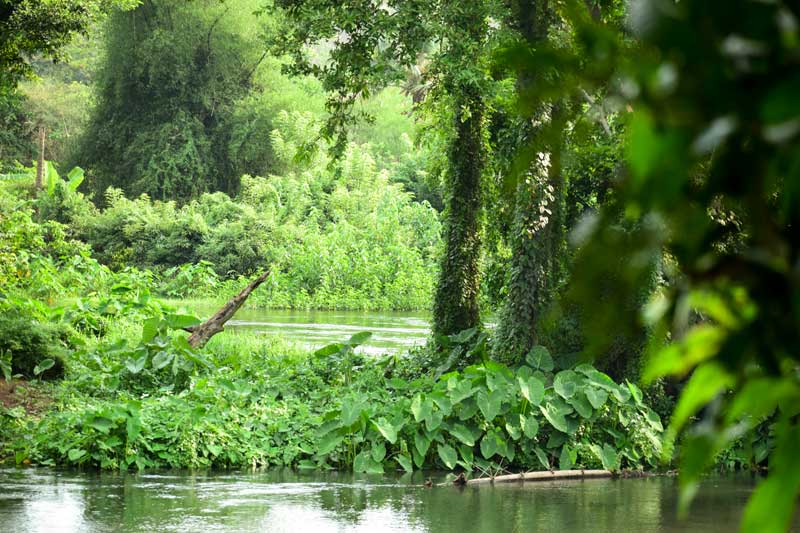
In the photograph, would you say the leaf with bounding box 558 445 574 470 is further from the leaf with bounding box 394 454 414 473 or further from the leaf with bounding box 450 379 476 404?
the leaf with bounding box 394 454 414 473

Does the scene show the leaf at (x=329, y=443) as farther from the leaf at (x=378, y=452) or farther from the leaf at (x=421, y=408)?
the leaf at (x=421, y=408)

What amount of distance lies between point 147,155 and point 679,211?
33940 mm

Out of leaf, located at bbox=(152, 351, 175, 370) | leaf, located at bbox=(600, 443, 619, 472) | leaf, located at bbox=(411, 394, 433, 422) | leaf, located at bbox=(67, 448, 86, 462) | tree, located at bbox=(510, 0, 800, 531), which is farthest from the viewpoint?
leaf, located at bbox=(152, 351, 175, 370)

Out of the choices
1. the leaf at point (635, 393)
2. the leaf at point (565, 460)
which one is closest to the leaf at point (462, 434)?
the leaf at point (565, 460)

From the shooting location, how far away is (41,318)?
1367cm

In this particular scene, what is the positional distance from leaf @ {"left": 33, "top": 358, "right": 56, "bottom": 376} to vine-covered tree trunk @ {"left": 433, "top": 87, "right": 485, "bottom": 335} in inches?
178

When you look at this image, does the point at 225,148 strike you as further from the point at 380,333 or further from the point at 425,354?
the point at 425,354

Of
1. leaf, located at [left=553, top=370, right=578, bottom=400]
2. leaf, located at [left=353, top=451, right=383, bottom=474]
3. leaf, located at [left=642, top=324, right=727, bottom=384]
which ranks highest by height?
leaf, located at [left=642, top=324, right=727, bottom=384]

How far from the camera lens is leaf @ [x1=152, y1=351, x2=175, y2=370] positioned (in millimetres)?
11047

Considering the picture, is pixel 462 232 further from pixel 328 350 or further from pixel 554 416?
pixel 554 416

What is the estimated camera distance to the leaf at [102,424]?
8680 millimetres

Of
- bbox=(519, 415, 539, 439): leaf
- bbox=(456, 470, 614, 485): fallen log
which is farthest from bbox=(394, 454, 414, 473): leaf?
bbox=(519, 415, 539, 439): leaf

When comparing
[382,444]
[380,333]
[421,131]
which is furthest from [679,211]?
[380,333]

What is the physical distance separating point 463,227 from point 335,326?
8.68 metres
